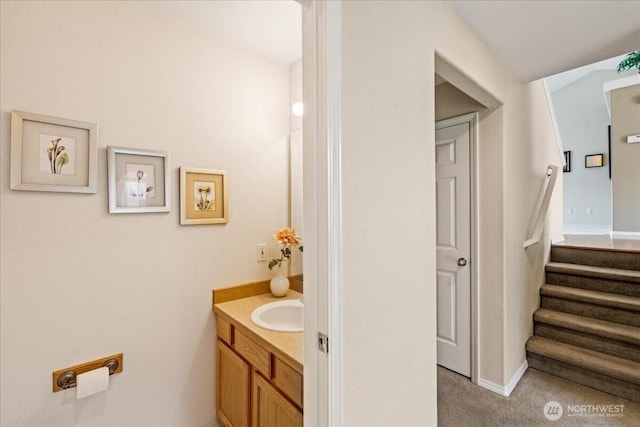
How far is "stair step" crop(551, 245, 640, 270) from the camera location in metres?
2.64

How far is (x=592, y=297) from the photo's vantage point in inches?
97.0

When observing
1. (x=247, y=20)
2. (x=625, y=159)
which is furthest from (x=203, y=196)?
(x=625, y=159)

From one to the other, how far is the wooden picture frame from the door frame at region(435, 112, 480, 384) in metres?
6.93

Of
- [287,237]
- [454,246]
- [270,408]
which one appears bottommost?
[270,408]

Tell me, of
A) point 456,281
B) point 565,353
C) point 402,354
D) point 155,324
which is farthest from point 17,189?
point 565,353

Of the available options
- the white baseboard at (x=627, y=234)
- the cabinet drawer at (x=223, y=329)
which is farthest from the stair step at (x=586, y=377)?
the white baseboard at (x=627, y=234)

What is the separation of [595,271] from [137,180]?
3.73 meters

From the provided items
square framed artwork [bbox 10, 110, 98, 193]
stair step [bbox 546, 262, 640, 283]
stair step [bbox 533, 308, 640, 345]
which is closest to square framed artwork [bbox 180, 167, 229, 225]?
square framed artwork [bbox 10, 110, 98, 193]

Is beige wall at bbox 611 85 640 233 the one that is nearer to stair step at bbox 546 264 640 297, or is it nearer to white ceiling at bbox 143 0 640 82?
stair step at bbox 546 264 640 297

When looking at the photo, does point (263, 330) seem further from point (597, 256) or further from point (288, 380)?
point (597, 256)

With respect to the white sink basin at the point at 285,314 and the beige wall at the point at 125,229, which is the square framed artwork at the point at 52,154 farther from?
the white sink basin at the point at 285,314

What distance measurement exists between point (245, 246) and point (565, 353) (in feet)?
8.55

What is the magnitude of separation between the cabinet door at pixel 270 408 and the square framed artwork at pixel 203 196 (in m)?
0.93

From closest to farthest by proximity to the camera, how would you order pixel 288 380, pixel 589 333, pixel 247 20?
1. pixel 288 380
2. pixel 247 20
3. pixel 589 333
